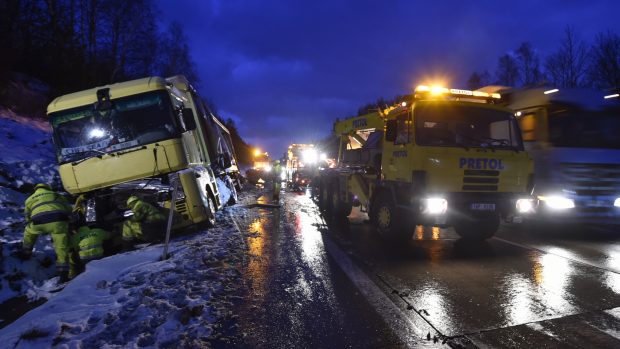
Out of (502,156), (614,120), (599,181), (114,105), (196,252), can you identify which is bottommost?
(196,252)

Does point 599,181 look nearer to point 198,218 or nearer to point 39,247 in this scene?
point 198,218

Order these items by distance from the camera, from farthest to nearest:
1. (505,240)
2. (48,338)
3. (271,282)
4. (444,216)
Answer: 1. (505,240)
2. (444,216)
3. (271,282)
4. (48,338)

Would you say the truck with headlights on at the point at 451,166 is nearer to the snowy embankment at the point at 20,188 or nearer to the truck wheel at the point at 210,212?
the truck wheel at the point at 210,212

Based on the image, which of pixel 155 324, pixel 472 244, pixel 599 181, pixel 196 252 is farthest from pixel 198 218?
pixel 599 181

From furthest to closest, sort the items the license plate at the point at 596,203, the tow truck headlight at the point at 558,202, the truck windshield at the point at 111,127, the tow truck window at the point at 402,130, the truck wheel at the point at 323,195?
the truck wheel at the point at 323,195
the license plate at the point at 596,203
the tow truck headlight at the point at 558,202
the truck windshield at the point at 111,127
the tow truck window at the point at 402,130

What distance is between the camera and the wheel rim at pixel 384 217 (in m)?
6.82

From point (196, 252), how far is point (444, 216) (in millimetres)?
4042

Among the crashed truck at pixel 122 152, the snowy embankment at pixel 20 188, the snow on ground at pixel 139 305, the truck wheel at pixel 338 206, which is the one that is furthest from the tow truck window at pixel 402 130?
the snowy embankment at pixel 20 188

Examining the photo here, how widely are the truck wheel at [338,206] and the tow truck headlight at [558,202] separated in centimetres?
439

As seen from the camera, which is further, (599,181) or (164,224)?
(599,181)

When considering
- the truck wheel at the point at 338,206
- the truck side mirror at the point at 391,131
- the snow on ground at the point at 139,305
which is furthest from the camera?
the truck wheel at the point at 338,206

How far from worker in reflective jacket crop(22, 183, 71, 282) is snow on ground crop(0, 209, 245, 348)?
67cm

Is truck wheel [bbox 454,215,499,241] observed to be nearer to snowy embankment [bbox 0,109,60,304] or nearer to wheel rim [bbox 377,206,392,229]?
wheel rim [bbox 377,206,392,229]

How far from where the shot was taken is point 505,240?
7.34 meters
